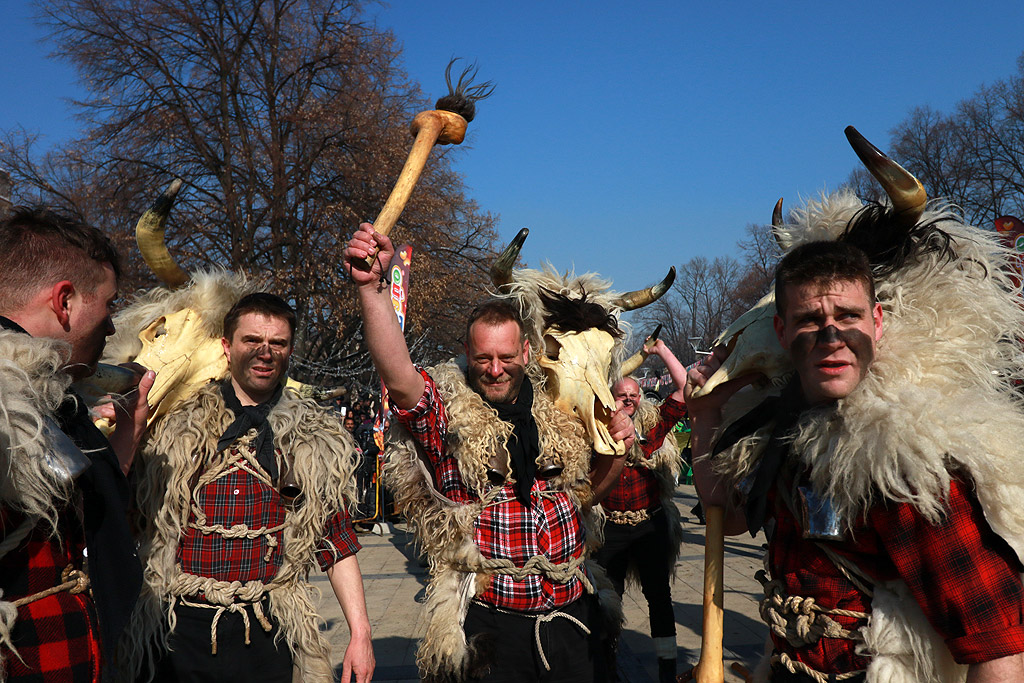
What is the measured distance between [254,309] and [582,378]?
1.40 m

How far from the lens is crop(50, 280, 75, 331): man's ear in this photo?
174 cm

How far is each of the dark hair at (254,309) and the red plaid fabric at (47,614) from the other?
Answer: 4.00ft

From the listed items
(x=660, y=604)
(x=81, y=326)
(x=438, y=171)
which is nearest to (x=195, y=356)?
(x=81, y=326)

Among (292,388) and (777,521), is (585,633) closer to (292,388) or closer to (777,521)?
(777,521)

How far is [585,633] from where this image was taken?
2686 millimetres

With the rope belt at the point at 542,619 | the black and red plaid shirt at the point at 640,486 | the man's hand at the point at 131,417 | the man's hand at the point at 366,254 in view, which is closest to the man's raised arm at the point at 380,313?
the man's hand at the point at 366,254

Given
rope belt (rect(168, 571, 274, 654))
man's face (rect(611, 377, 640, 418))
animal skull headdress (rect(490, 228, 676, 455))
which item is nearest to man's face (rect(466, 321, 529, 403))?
animal skull headdress (rect(490, 228, 676, 455))

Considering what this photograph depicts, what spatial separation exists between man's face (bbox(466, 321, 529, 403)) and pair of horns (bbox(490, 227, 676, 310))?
0.24m

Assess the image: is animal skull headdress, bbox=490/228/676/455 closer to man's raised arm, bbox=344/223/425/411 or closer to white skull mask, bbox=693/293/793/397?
man's raised arm, bbox=344/223/425/411

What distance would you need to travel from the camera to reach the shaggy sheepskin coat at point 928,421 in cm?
153

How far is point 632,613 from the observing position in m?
6.31

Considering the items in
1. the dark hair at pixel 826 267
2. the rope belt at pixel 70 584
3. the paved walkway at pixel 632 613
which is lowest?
the paved walkway at pixel 632 613

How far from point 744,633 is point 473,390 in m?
4.03

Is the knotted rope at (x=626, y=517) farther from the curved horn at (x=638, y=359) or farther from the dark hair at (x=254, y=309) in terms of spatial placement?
the dark hair at (x=254, y=309)
